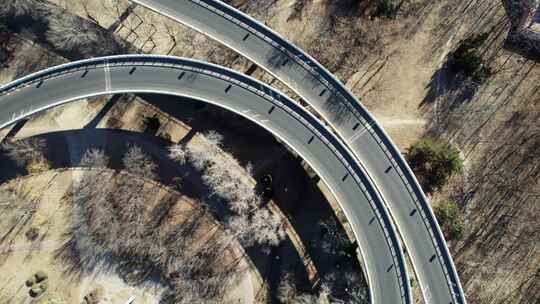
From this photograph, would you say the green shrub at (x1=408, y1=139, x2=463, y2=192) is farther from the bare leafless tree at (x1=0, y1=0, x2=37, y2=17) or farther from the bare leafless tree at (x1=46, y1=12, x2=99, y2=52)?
the bare leafless tree at (x1=0, y1=0, x2=37, y2=17)

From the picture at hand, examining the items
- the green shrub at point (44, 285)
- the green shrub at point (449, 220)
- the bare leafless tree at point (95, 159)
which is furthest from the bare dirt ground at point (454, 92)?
the green shrub at point (44, 285)

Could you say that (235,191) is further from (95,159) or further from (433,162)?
(433,162)

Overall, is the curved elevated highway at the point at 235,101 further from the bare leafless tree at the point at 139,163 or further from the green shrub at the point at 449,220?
the green shrub at the point at 449,220

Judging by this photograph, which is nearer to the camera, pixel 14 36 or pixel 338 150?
pixel 338 150

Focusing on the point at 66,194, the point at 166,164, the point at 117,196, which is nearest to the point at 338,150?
the point at 166,164

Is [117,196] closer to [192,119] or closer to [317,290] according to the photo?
[192,119]

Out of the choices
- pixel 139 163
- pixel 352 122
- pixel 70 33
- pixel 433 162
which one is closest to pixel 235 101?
pixel 352 122

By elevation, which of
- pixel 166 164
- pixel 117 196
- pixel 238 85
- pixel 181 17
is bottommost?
pixel 117 196
